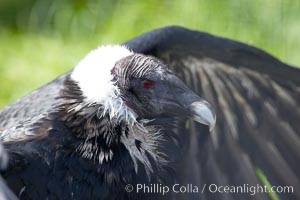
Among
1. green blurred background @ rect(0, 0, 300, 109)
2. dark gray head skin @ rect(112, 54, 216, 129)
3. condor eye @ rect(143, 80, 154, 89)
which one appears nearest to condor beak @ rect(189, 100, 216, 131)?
dark gray head skin @ rect(112, 54, 216, 129)

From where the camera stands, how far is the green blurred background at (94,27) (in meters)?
5.55

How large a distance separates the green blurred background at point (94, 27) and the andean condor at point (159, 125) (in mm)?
1432

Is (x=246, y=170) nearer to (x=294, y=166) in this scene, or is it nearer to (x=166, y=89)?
(x=294, y=166)

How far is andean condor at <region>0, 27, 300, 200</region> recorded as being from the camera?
3342 mm

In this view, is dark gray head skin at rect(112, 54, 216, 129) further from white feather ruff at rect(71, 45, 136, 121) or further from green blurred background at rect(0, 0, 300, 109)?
green blurred background at rect(0, 0, 300, 109)

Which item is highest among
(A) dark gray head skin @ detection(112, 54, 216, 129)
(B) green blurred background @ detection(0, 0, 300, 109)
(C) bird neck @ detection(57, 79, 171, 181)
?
(B) green blurred background @ detection(0, 0, 300, 109)

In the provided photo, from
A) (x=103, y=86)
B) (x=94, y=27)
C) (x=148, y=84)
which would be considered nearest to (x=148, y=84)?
(x=148, y=84)

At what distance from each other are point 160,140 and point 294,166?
71 centimetres

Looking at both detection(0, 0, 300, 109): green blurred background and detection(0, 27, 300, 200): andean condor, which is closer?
detection(0, 27, 300, 200): andean condor

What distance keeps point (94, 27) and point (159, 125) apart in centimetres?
296

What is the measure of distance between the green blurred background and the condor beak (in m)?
2.19

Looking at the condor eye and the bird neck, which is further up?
the condor eye

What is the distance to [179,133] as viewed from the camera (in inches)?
154

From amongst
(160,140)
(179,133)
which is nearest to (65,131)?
(160,140)
